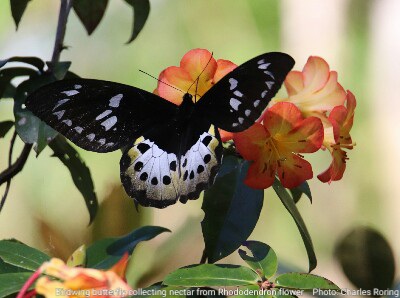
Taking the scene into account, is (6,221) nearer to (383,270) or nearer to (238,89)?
(383,270)

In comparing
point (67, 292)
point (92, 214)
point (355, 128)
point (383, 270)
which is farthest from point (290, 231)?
point (67, 292)

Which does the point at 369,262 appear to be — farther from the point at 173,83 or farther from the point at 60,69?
the point at 60,69

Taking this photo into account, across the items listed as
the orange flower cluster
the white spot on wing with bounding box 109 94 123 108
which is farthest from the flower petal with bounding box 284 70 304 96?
the white spot on wing with bounding box 109 94 123 108

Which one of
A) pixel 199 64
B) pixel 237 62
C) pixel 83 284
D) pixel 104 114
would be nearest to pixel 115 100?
pixel 104 114

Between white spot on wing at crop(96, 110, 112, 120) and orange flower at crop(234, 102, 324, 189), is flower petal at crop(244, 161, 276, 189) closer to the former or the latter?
orange flower at crop(234, 102, 324, 189)

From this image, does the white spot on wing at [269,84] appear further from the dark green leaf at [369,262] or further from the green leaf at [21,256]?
the dark green leaf at [369,262]

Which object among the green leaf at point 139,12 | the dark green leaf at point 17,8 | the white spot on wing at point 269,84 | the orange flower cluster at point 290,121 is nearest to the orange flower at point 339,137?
the orange flower cluster at point 290,121
